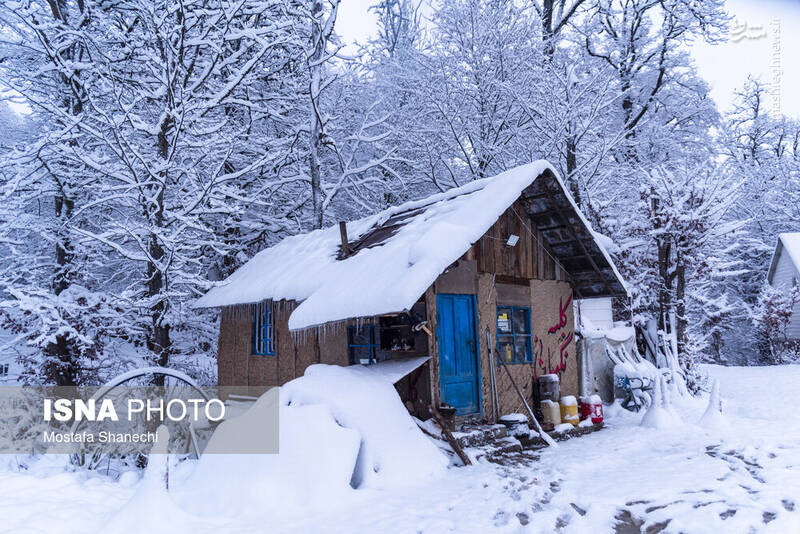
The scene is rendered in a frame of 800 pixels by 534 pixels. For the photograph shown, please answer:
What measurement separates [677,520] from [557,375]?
5986 millimetres

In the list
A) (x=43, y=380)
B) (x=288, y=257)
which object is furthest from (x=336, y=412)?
(x=43, y=380)

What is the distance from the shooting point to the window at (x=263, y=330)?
500 inches

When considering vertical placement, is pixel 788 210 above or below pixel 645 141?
below

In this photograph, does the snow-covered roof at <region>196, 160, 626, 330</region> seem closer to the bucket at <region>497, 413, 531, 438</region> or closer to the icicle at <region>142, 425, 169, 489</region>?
the icicle at <region>142, 425, 169, 489</region>

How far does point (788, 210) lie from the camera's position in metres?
26.4

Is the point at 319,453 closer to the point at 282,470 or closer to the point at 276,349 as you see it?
the point at 282,470

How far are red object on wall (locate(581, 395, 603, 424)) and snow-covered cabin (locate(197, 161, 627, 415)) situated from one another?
69 centimetres

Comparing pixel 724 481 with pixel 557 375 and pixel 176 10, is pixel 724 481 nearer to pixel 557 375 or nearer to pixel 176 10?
pixel 557 375

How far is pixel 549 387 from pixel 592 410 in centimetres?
126

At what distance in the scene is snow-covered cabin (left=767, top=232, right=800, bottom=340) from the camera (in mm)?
21938

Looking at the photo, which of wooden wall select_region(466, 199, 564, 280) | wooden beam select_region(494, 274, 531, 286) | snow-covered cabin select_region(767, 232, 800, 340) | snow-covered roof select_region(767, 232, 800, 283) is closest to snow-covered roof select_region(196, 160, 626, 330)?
wooden wall select_region(466, 199, 564, 280)

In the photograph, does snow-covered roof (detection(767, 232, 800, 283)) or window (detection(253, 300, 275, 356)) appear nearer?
window (detection(253, 300, 275, 356))

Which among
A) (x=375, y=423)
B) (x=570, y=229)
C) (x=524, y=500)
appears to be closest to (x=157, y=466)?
(x=375, y=423)

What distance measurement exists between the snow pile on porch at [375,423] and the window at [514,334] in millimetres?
3217
